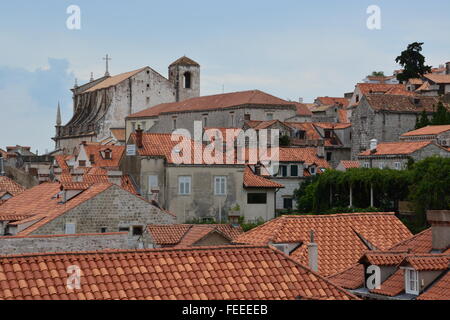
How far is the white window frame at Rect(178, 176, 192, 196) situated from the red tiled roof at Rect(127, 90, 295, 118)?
139 ft

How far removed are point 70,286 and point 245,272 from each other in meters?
3.08

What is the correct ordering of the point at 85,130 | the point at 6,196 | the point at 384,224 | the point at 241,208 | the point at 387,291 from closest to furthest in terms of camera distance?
the point at 387,291, the point at 384,224, the point at 6,196, the point at 241,208, the point at 85,130

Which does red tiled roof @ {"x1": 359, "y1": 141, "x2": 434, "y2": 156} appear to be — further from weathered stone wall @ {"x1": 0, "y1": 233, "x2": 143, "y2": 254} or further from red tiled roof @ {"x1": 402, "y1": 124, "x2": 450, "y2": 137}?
weathered stone wall @ {"x1": 0, "y1": 233, "x2": 143, "y2": 254}

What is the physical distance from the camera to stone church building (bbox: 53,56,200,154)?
117250 mm

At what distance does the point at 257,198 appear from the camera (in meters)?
54.5

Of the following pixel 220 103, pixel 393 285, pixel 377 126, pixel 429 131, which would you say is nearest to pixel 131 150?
pixel 429 131

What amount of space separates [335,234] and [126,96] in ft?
298

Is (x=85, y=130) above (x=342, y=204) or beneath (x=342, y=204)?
above

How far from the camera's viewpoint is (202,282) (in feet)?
49.5

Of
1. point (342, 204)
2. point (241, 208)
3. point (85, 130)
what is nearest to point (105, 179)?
point (241, 208)

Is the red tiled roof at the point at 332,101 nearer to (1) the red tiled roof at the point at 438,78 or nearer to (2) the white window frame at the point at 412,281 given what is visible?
(1) the red tiled roof at the point at 438,78

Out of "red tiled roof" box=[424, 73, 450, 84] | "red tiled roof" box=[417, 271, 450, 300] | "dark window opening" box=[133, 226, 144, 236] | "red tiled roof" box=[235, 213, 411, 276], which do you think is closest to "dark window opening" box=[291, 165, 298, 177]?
"dark window opening" box=[133, 226, 144, 236]

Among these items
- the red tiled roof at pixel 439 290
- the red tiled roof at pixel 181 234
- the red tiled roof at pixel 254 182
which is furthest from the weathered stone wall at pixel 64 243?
the red tiled roof at pixel 254 182

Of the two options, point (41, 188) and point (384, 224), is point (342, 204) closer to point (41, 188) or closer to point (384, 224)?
point (41, 188)
